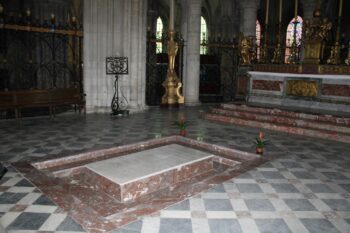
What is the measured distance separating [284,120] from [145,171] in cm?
665

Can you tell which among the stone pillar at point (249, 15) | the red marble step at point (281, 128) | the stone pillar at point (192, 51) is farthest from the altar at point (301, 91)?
the stone pillar at point (249, 15)

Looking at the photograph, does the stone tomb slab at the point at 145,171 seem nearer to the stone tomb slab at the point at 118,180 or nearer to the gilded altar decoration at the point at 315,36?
the stone tomb slab at the point at 118,180

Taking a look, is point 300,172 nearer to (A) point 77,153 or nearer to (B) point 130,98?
(A) point 77,153

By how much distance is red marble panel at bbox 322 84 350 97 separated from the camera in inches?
427

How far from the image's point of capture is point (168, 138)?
9.33m

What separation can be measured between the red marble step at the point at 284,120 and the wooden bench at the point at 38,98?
5278 mm

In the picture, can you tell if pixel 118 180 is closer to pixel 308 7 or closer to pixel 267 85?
pixel 267 85

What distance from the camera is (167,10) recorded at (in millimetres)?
31281

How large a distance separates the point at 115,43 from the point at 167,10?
19.2 metres

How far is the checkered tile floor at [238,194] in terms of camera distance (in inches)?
171

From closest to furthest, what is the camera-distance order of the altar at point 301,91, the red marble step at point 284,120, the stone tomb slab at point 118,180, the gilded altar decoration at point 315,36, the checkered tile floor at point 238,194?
the checkered tile floor at point 238,194
the stone tomb slab at point 118,180
the red marble step at point 284,120
the altar at point 301,91
the gilded altar decoration at point 315,36

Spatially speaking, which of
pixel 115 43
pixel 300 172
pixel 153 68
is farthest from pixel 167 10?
pixel 300 172

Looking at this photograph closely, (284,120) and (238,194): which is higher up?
(284,120)

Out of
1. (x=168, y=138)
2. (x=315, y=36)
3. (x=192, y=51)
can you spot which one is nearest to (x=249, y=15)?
(x=192, y=51)
